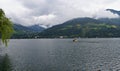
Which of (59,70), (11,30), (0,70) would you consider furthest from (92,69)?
(11,30)

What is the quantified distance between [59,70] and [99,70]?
46.2ft

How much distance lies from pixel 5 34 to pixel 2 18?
6.77 meters

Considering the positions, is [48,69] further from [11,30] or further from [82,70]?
→ [11,30]

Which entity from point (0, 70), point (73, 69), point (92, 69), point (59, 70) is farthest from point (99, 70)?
point (0, 70)

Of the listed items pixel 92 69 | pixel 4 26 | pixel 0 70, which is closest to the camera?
pixel 0 70

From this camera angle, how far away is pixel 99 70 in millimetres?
74312

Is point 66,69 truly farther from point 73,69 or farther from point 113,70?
point 113,70

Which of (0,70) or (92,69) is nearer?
(0,70)

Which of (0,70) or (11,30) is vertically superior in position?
(11,30)

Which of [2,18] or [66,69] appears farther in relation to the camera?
[2,18]

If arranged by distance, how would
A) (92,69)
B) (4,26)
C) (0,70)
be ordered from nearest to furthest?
(0,70) → (92,69) → (4,26)

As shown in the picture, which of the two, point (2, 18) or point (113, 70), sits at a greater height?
point (2, 18)

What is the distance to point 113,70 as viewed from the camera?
74.2 m

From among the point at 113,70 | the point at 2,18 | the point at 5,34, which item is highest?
the point at 2,18
